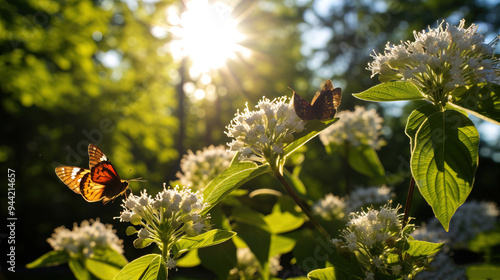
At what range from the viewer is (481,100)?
1.52 metres

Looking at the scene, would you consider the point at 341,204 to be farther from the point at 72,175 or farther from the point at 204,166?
the point at 72,175

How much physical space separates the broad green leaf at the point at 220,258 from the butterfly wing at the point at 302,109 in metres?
1.01

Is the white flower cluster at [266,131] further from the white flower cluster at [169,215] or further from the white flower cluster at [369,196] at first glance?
the white flower cluster at [369,196]

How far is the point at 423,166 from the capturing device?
1.42 metres

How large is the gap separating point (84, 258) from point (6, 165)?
47.9ft

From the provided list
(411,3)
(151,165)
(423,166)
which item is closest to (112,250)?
(423,166)

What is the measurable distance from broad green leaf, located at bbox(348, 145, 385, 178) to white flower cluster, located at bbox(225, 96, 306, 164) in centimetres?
157

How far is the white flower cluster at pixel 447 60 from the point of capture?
5.09 feet

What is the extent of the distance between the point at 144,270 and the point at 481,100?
5.38ft

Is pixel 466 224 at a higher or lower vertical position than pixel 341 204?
lower

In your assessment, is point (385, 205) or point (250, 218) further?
point (250, 218)

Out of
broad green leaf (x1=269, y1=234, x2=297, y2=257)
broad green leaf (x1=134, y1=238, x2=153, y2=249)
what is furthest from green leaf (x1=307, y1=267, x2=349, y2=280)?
broad green leaf (x1=269, y1=234, x2=297, y2=257)

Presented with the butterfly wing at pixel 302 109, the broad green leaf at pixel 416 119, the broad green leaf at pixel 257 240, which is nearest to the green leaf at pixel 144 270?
the broad green leaf at pixel 257 240

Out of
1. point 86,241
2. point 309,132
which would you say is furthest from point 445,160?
point 86,241
